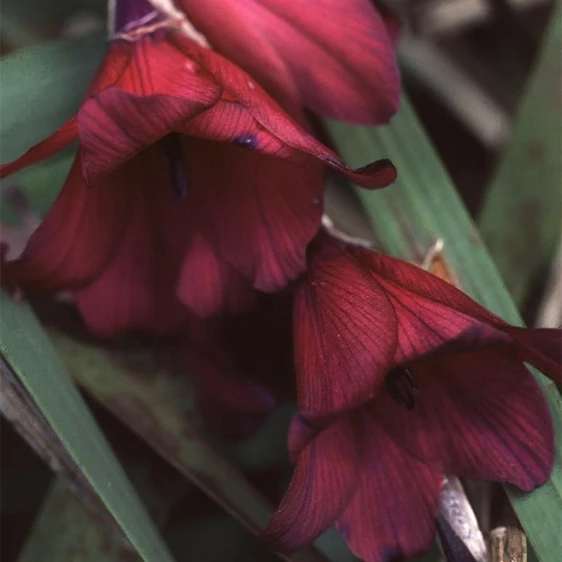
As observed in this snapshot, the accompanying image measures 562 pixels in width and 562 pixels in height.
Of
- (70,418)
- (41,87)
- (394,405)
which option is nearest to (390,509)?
(394,405)

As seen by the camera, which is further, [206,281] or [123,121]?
[206,281]

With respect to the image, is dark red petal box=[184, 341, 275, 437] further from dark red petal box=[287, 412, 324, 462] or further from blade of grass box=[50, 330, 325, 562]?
dark red petal box=[287, 412, 324, 462]

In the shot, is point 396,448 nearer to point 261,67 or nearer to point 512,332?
point 512,332

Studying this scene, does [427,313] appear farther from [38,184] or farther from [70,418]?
[38,184]

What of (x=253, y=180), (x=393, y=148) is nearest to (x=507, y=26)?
(x=393, y=148)

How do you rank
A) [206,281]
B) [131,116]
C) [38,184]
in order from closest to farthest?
1. [131,116]
2. [206,281]
3. [38,184]

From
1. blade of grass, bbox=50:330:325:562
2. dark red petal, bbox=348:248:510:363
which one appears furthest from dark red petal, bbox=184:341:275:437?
dark red petal, bbox=348:248:510:363

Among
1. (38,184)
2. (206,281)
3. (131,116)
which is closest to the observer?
(131,116)
